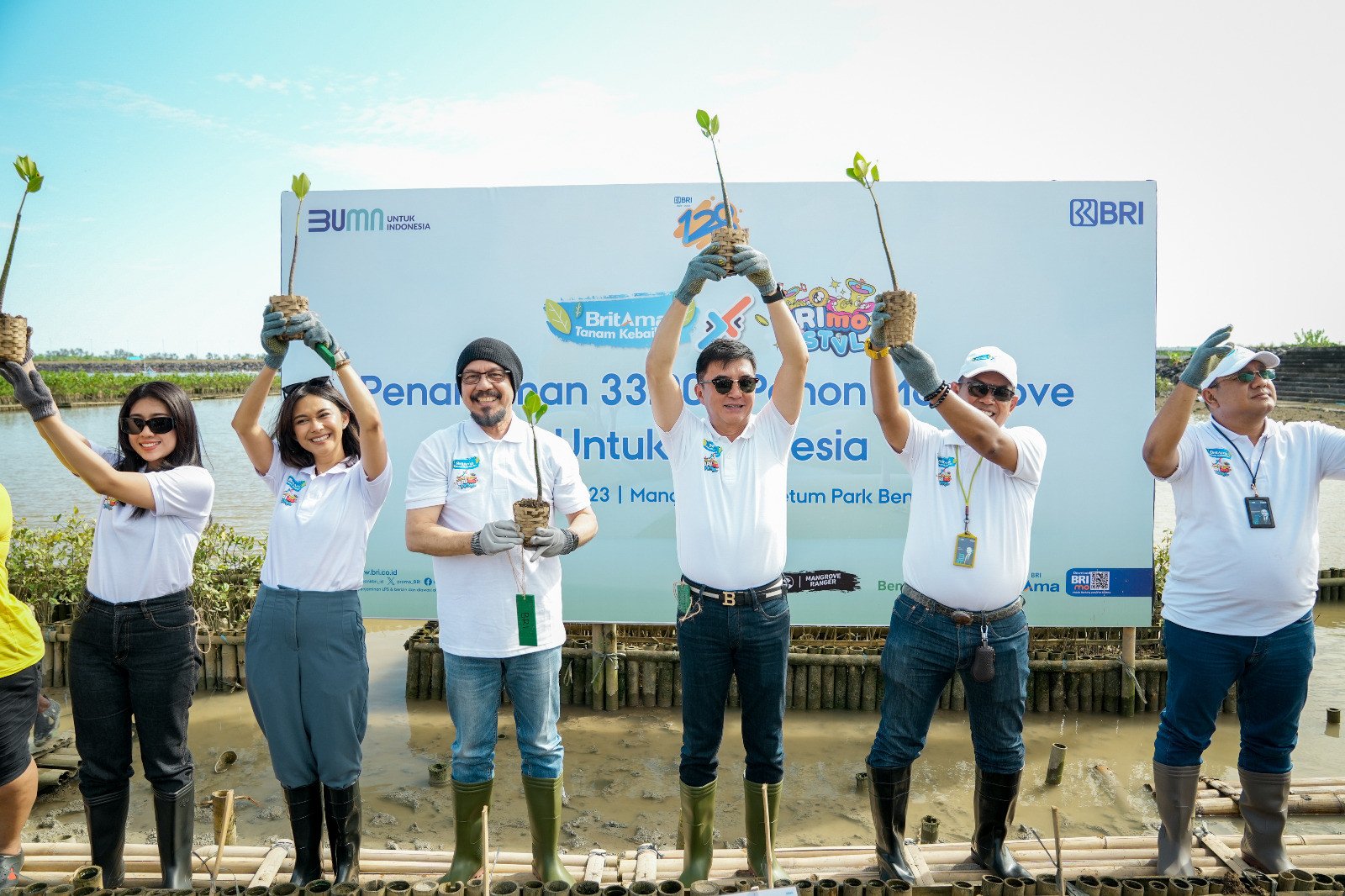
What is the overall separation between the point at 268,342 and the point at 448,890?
1835 mm

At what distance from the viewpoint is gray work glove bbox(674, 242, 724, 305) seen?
2822 millimetres

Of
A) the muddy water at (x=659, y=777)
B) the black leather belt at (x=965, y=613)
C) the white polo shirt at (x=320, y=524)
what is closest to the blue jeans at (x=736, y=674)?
the black leather belt at (x=965, y=613)

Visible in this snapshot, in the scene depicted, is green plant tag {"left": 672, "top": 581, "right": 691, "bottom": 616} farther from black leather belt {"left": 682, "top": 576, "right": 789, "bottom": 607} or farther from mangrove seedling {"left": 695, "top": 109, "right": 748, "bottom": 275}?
mangrove seedling {"left": 695, "top": 109, "right": 748, "bottom": 275}

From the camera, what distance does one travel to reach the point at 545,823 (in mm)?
2926

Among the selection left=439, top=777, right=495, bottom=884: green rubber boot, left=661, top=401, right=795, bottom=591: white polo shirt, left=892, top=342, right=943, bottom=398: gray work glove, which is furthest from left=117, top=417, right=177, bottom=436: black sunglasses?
left=892, top=342, right=943, bottom=398: gray work glove

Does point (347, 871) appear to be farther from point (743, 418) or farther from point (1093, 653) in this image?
point (1093, 653)

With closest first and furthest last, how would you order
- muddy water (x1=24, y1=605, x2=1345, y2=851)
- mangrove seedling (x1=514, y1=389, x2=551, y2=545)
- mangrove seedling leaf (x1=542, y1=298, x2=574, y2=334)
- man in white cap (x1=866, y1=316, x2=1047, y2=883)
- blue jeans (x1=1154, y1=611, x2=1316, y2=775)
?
1. mangrove seedling (x1=514, y1=389, x2=551, y2=545)
2. man in white cap (x1=866, y1=316, x2=1047, y2=883)
3. blue jeans (x1=1154, y1=611, x2=1316, y2=775)
4. muddy water (x1=24, y1=605, x2=1345, y2=851)
5. mangrove seedling leaf (x1=542, y1=298, x2=574, y2=334)

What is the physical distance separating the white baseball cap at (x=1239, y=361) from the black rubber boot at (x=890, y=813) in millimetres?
1695

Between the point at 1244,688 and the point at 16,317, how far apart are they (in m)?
4.27

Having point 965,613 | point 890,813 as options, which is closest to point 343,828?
point 890,813

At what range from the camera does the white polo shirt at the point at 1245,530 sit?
287 cm

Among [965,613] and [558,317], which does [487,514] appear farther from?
[558,317]

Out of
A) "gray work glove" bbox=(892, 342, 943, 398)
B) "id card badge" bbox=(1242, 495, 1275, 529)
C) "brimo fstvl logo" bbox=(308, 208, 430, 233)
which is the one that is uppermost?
"brimo fstvl logo" bbox=(308, 208, 430, 233)

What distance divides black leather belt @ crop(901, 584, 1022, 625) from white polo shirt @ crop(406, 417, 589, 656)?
3.94ft
